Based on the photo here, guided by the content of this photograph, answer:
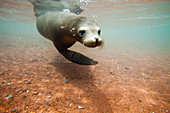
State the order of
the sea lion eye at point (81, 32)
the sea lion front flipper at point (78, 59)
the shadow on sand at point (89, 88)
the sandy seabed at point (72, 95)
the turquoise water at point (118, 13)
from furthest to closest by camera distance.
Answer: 1. the turquoise water at point (118, 13)
2. the sea lion front flipper at point (78, 59)
3. the sea lion eye at point (81, 32)
4. the shadow on sand at point (89, 88)
5. the sandy seabed at point (72, 95)

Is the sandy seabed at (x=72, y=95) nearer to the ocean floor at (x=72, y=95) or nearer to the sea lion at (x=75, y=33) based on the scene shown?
the ocean floor at (x=72, y=95)

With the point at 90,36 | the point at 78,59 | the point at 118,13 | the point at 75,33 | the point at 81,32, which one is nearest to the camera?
the point at 90,36

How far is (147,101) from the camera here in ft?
7.66

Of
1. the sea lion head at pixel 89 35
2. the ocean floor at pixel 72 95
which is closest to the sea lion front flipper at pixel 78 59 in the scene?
the ocean floor at pixel 72 95

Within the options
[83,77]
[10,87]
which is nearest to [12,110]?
[10,87]

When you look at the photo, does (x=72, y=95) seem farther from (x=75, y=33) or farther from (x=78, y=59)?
(x=75, y=33)

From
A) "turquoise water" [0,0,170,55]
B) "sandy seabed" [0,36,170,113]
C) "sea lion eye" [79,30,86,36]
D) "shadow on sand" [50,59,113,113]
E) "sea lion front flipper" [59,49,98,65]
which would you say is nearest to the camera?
"sandy seabed" [0,36,170,113]

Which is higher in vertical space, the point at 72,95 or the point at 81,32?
the point at 81,32

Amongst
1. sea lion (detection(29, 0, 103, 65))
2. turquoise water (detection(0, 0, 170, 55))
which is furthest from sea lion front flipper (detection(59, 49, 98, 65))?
turquoise water (detection(0, 0, 170, 55))

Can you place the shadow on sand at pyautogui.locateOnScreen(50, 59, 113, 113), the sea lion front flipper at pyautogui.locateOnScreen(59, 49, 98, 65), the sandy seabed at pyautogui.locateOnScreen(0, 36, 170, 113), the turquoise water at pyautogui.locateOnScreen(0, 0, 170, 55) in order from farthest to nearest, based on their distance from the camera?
1. the turquoise water at pyautogui.locateOnScreen(0, 0, 170, 55)
2. the sea lion front flipper at pyautogui.locateOnScreen(59, 49, 98, 65)
3. the shadow on sand at pyautogui.locateOnScreen(50, 59, 113, 113)
4. the sandy seabed at pyautogui.locateOnScreen(0, 36, 170, 113)

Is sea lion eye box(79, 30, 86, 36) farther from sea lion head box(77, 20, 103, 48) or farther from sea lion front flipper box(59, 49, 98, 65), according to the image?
sea lion front flipper box(59, 49, 98, 65)

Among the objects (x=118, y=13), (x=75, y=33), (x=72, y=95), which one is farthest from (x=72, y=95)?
(x=118, y=13)

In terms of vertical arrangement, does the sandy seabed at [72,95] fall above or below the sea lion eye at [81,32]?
below

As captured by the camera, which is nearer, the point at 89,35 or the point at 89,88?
the point at 89,35
